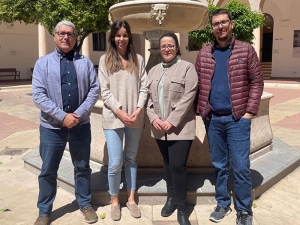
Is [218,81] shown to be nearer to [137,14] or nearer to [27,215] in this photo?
[137,14]

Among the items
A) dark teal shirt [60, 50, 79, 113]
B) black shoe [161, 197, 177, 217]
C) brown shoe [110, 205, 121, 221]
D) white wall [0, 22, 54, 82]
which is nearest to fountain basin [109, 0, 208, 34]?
dark teal shirt [60, 50, 79, 113]

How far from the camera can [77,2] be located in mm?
8703

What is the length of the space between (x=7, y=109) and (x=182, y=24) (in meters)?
8.10

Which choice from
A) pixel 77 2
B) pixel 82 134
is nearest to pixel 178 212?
pixel 82 134

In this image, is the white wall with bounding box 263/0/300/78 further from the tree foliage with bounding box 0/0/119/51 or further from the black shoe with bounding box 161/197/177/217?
the black shoe with bounding box 161/197/177/217

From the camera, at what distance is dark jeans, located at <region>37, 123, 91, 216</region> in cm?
287

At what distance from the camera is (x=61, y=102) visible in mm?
2787

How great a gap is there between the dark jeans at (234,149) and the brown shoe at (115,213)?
1.03m

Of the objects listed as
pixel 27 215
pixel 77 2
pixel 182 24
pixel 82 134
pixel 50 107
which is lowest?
pixel 27 215

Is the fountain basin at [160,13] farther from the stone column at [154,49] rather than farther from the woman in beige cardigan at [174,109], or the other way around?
the woman in beige cardigan at [174,109]

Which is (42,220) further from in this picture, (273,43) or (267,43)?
(267,43)

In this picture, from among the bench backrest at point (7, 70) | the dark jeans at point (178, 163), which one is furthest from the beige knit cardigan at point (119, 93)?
the bench backrest at point (7, 70)

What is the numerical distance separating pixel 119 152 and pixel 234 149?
3.42 ft

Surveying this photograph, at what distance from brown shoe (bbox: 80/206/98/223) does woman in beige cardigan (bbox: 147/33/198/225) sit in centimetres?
80
